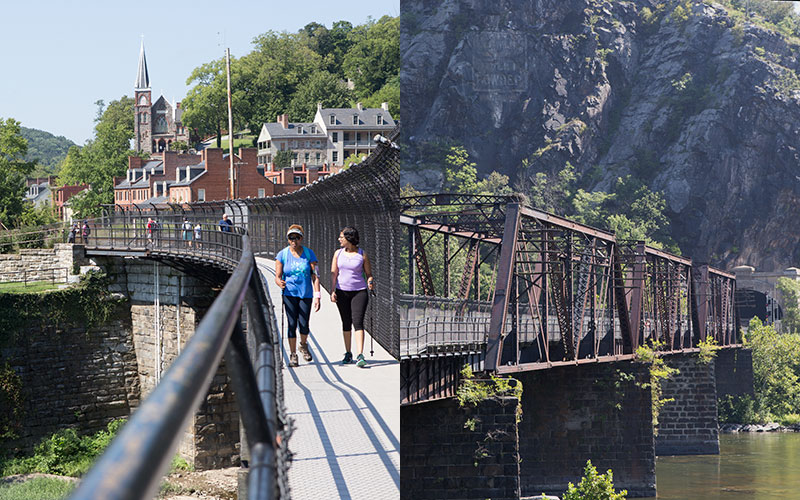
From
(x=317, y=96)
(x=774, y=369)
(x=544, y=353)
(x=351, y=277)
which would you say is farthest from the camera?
(x=317, y=96)

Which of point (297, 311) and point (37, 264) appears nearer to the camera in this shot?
point (297, 311)

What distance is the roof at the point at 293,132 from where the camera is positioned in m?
89.6

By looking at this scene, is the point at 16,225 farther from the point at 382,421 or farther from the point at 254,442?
the point at 254,442

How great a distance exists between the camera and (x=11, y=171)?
53156mm

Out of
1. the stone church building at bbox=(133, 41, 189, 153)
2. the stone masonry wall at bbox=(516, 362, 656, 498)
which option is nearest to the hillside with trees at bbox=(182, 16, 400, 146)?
the stone church building at bbox=(133, 41, 189, 153)

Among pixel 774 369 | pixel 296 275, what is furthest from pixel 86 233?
pixel 774 369

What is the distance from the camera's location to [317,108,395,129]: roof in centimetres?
7898

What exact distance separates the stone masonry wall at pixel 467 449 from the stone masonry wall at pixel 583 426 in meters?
7.57

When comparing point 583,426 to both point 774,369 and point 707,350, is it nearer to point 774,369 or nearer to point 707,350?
point 707,350

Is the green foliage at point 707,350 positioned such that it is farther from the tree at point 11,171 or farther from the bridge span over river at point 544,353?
the tree at point 11,171

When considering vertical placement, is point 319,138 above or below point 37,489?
above

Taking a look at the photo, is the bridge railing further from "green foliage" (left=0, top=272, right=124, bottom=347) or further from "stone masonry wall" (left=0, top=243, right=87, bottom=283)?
"stone masonry wall" (left=0, top=243, right=87, bottom=283)

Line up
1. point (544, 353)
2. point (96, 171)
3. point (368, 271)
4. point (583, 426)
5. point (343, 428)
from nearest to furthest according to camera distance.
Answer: point (343, 428) → point (368, 271) → point (544, 353) → point (583, 426) → point (96, 171)

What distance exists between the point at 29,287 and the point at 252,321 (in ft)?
109
